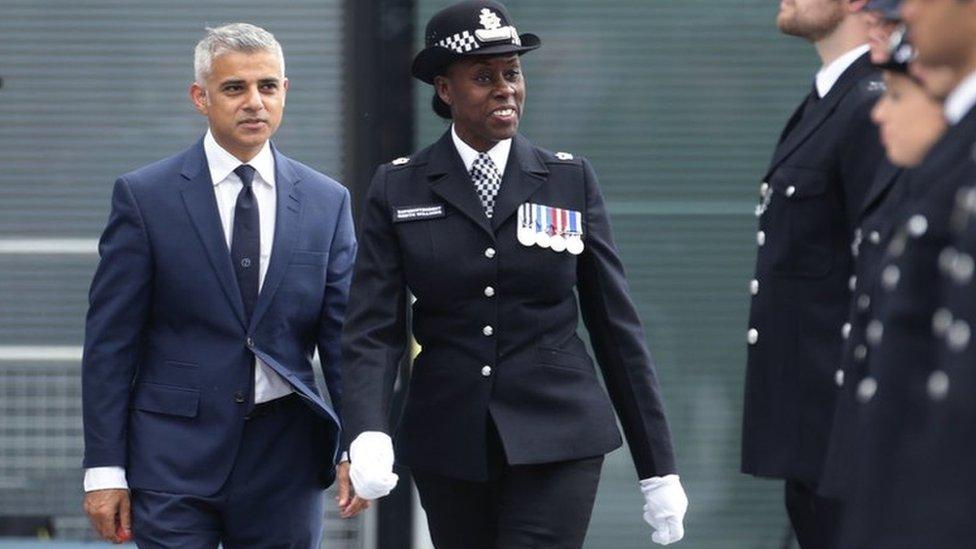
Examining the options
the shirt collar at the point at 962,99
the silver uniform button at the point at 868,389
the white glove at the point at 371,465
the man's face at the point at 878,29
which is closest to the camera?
the shirt collar at the point at 962,99

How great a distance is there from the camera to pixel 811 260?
14.6 ft

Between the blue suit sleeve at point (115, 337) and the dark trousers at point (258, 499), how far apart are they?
17cm

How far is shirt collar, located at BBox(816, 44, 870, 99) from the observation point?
4.49 m

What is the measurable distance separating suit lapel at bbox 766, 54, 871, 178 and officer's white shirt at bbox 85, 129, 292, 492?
1.25 m

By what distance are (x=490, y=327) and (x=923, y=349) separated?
1.85 meters

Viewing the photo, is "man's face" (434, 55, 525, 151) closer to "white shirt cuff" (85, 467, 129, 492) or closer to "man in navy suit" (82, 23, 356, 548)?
"man in navy suit" (82, 23, 356, 548)

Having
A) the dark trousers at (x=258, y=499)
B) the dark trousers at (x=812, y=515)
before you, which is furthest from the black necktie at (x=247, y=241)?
the dark trousers at (x=812, y=515)

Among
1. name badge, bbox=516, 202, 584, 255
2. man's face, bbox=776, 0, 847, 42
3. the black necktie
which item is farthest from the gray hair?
man's face, bbox=776, 0, 847, 42

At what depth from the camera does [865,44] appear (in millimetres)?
4500

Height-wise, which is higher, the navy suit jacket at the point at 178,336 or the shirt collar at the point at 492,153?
the shirt collar at the point at 492,153

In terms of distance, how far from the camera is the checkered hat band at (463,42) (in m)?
4.81

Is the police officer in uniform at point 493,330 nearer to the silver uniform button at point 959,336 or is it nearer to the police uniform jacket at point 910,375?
the police uniform jacket at point 910,375

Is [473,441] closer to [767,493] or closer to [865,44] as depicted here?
[865,44]

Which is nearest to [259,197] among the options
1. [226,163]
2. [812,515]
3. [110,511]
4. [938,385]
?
[226,163]
